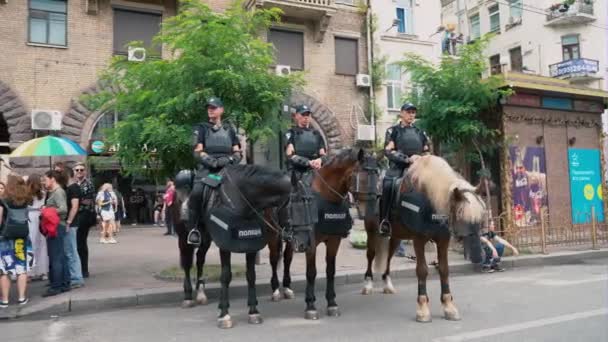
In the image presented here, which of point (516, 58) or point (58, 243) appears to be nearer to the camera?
point (58, 243)

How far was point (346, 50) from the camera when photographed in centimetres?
2294

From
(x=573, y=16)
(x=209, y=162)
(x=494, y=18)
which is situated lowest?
(x=209, y=162)

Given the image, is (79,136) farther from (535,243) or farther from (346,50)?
(535,243)

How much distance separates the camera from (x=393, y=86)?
2369cm

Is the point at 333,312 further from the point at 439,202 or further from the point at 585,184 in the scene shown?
the point at 585,184

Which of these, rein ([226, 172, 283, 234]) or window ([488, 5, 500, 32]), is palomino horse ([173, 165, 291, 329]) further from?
window ([488, 5, 500, 32])

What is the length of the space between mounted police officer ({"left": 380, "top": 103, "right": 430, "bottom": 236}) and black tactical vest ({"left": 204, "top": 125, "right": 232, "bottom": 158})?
2.24 metres

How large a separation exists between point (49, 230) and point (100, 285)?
139 centimetres

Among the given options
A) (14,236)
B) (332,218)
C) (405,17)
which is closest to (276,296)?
Answer: (332,218)

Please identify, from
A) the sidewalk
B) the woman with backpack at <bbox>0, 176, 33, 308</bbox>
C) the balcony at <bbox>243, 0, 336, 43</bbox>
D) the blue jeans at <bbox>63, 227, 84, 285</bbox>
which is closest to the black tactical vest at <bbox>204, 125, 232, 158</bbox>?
the sidewalk

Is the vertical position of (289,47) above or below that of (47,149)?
above

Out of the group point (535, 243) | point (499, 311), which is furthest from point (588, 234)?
point (499, 311)

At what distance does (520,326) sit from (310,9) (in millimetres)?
17989

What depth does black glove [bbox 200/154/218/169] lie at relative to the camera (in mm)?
6383
